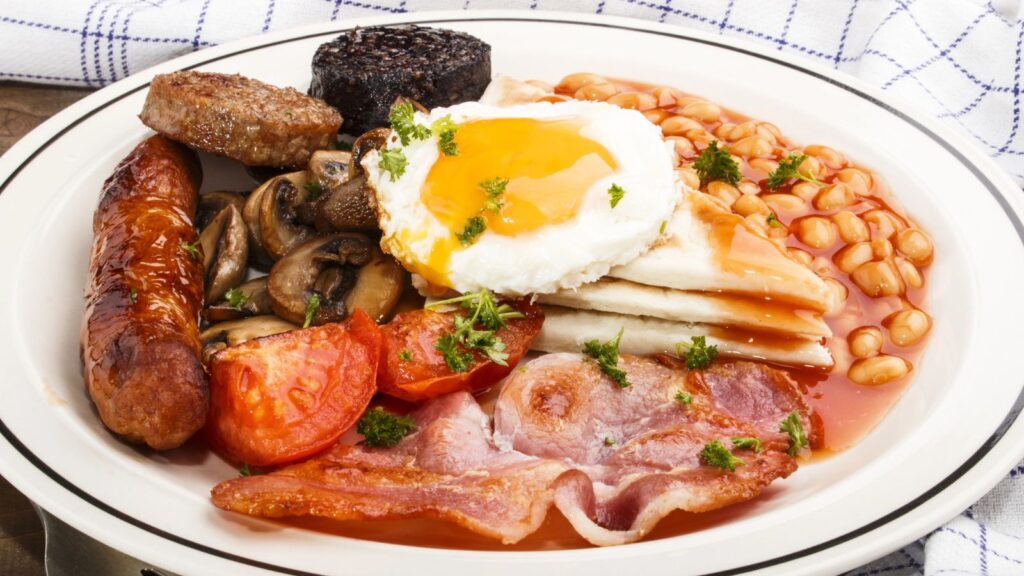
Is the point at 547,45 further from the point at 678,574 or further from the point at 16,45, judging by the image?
the point at 678,574

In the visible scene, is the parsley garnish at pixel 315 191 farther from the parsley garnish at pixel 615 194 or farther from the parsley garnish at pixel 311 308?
the parsley garnish at pixel 615 194

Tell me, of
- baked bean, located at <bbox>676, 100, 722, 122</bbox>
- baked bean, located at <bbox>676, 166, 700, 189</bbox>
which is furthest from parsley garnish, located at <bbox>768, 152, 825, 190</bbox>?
baked bean, located at <bbox>676, 100, 722, 122</bbox>

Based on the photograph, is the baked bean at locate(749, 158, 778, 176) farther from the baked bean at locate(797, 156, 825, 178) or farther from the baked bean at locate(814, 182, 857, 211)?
the baked bean at locate(814, 182, 857, 211)

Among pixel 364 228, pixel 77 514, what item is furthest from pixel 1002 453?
pixel 77 514

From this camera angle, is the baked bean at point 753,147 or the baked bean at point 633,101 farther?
the baked bean at point 633,101

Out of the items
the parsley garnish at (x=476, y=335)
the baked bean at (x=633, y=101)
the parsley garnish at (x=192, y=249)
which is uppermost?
the baked bean at (x=633, y=101)

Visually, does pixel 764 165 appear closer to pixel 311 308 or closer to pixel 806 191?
pixel 806 191

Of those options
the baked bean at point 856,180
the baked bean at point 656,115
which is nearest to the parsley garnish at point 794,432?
the baked bean at point 856,180
